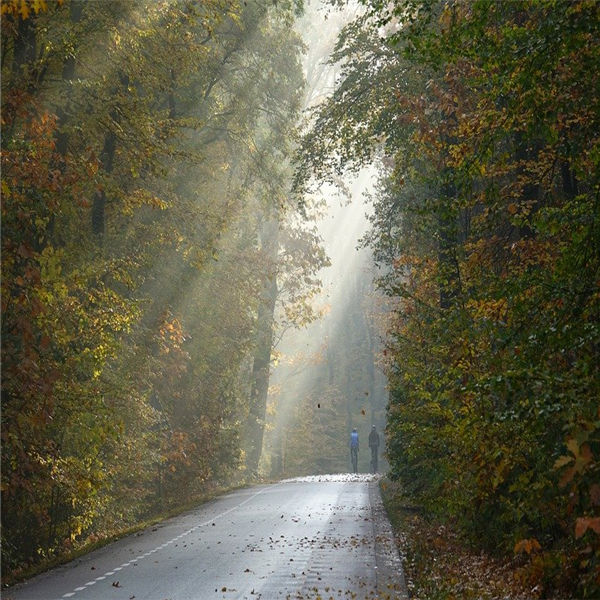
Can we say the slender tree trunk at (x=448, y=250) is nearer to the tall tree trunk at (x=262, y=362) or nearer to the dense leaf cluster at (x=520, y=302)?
the dense leaf cluster at (x=520, y=302)

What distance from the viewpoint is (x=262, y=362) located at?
50.7 metres

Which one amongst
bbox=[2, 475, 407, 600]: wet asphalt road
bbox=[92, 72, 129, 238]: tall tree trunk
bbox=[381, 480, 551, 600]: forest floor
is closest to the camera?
bbox=[381, 480, 551, 600]: forest floor

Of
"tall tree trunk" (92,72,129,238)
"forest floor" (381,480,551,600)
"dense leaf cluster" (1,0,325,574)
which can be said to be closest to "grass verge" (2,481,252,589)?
"dense leaf cluster" (1,0,325,574)

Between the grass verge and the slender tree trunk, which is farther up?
the slender tree trunk

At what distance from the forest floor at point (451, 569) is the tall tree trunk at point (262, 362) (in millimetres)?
27985

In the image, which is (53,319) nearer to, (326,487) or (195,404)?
(195,404)

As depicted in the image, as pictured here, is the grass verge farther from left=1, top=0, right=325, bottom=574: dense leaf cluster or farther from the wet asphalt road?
left=1, top=0, right=325, bottom=574: dense leaf cluster

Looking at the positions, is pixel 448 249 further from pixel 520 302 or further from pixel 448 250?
pixel 520 302

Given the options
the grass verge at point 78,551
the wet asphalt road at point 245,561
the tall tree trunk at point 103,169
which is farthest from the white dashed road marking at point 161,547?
the tall tree trunk at point 103,169

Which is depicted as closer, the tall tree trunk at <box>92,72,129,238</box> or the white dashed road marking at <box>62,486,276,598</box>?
the white dashed road marking at <box>62,486,276,598</box>

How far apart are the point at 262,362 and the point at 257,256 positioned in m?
10.7

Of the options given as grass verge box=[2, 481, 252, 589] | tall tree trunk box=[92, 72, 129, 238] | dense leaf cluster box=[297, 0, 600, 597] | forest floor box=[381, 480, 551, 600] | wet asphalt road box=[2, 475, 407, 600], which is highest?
tall tree trunk box=[92, 72, 129, 238]

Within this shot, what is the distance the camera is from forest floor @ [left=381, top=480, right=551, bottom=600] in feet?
37.6

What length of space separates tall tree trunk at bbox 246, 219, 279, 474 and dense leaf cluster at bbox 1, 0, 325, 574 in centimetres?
699
